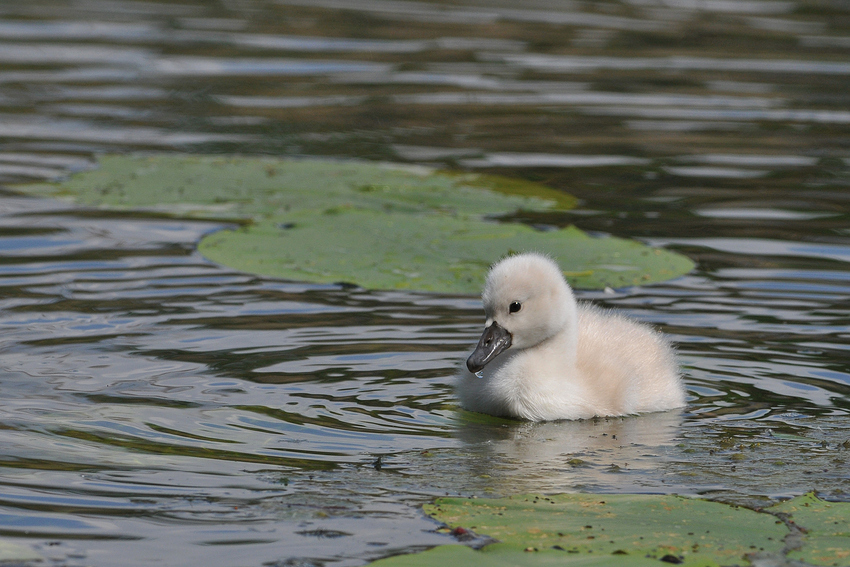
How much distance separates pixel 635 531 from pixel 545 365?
1.79 meters

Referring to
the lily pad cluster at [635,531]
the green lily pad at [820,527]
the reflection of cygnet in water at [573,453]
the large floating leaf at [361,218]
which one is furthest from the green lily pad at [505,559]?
the large floating leaf at [361,218]

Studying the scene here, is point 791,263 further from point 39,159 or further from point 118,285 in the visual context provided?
point 39,159

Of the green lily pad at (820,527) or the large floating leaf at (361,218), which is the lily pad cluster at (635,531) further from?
the large floating leaf at (361,218)

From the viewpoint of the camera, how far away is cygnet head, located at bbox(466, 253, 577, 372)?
19.7 feet

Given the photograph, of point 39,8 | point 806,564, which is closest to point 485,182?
point 806,564

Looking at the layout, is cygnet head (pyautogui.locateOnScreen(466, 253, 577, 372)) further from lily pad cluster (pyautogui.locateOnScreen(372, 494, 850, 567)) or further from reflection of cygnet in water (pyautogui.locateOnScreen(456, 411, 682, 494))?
lily pad cluster (pyautogui.locateOnScreen(372, 494, 850, 567))

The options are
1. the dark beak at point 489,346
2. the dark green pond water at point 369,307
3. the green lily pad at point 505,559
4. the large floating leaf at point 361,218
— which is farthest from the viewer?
the large floating leaf at point 361,218

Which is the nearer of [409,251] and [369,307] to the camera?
[369,307]

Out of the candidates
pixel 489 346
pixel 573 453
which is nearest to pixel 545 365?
pixel 489 346

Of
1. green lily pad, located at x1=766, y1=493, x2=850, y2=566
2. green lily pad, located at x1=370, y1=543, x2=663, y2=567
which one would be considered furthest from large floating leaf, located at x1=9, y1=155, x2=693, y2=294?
green lily pad, located at x1=370, y1=543, x2=663, y2=567

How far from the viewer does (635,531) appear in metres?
4.36

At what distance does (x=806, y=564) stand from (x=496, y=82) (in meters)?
11.9

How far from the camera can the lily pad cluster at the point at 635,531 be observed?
4137 mm

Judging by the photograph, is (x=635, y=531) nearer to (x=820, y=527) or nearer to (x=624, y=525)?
(x=624, y=525)
